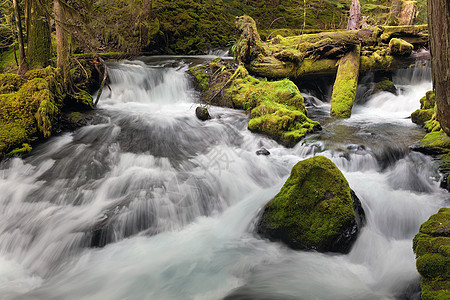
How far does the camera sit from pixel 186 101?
9641 millimetres

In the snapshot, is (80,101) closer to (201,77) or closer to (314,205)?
(201,77)

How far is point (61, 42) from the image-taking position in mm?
6715

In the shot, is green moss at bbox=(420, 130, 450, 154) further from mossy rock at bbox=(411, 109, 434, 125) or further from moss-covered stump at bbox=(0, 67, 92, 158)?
moss-covered stump at bbox=(0, 67, 92, 158)

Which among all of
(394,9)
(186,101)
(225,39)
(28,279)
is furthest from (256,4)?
(28,279)

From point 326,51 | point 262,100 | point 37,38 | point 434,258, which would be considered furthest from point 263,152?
point 37,38

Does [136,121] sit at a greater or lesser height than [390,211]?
greater

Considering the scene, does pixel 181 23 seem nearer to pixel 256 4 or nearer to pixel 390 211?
pixel 256 4

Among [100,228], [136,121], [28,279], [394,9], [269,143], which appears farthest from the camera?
[394,9]

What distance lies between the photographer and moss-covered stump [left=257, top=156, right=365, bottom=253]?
12.4ft

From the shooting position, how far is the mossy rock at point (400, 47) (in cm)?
926

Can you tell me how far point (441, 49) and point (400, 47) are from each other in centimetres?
862

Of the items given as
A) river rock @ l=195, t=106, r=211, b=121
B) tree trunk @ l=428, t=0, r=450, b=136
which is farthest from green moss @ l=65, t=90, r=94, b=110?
tree trunk @ l=428, t=0, r=450, b=136

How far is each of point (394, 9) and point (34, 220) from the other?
16.3 metres

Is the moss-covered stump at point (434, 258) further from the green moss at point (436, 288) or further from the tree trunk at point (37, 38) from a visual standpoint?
the tree trunk at point (37, 38)
